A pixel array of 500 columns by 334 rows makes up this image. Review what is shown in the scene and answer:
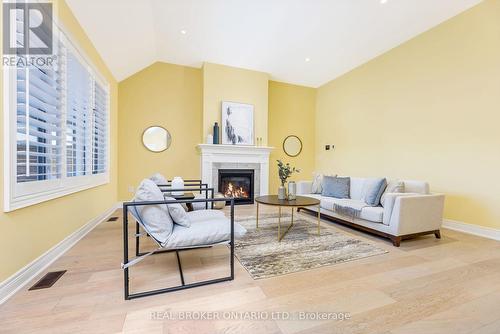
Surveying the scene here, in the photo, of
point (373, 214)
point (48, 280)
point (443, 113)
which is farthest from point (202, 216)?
point (443, 113)

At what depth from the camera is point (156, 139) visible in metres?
4.81

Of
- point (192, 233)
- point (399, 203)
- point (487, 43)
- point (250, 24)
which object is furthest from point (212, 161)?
point (487, 43)

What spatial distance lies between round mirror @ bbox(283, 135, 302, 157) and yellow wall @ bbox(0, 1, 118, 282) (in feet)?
14.0

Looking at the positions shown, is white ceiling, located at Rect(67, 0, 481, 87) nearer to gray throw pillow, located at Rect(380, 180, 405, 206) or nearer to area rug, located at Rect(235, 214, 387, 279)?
gray throw pillow, located at Rect(380, 180, 405, 206)

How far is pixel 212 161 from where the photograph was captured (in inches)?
189

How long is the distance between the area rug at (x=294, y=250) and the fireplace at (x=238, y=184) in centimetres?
184

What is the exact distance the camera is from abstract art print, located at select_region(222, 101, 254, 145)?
16.1 feet

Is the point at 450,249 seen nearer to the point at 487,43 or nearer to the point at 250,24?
the point at 487,43

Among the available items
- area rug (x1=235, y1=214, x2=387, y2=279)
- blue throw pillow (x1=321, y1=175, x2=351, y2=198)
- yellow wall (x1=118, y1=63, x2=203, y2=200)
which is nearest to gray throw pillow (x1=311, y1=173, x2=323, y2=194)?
blue throw pillow (x1=321, y1=175, x2=351, y2=198)

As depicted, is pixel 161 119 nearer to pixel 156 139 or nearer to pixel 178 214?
pixel 156 139

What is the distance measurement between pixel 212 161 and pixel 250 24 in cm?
269

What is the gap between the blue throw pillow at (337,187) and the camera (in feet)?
12.7

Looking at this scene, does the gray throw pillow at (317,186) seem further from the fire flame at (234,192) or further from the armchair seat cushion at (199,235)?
the armchair seat cushion at (199,235)

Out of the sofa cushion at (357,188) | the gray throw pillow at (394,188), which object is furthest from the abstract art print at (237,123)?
the gray throw pillow at (394,188)
